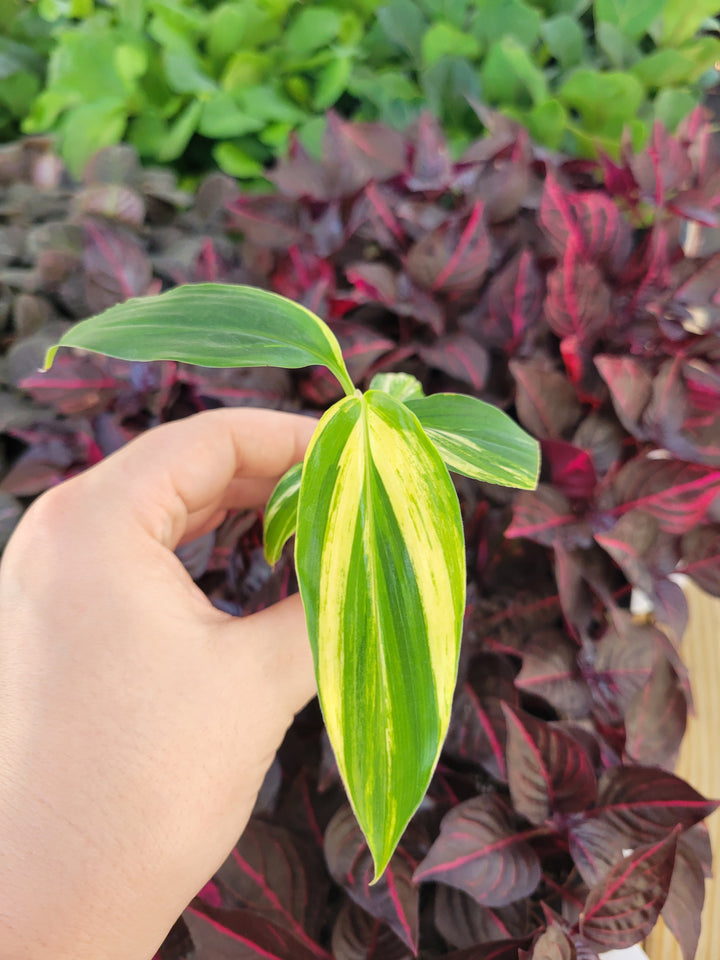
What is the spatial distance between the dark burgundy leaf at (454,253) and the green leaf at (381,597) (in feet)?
1.66

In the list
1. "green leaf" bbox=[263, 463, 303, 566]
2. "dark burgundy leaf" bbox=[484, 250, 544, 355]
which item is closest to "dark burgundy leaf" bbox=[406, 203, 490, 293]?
"dark burgundy leaf" bbox=[484, 250, 544, 355]

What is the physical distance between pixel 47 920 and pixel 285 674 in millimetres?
169

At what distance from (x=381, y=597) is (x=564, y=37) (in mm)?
1247

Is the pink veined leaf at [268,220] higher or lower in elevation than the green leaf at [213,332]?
lower

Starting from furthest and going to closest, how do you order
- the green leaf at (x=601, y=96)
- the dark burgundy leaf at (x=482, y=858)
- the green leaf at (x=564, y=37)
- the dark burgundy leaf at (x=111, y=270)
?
1. the green leaf at (x=564, y=37)
2. the green leaf at (x=601, y=96)
3. the dark burgundy leaf at (x=111, y=270)
4. the dark burgundy leaf at (x=482, y=858)

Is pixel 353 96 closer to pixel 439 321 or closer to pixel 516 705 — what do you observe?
pixel 439 321

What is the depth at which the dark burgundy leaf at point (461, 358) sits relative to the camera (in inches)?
29.5

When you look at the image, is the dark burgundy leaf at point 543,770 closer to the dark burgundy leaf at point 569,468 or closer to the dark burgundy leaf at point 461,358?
the dark burgundy leaf at point 569,468

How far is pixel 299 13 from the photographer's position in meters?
1.32

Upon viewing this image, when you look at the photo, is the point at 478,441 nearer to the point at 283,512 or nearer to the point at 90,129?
the point at 283,512

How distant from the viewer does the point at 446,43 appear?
45.6 inches

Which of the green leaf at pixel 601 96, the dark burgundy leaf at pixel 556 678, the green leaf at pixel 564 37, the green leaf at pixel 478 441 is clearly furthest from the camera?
the green leaf at pixel 564 37

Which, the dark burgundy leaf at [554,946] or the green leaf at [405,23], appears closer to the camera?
the dark burgundy leaf at [554,946]

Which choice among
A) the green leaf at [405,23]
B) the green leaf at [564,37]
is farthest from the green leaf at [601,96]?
the green leaf at [405,23]
